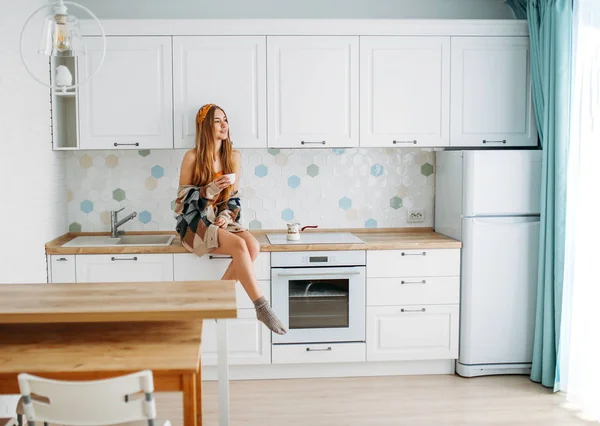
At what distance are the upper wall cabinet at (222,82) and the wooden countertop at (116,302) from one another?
156 centimetres

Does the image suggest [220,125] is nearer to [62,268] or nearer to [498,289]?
[62,268]

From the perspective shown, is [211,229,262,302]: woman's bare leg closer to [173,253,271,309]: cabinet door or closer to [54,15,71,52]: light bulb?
[173,253,271,309]: cabinet door

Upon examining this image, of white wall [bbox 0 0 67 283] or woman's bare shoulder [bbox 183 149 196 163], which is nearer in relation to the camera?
white wall [bbox 0 0 67 283]

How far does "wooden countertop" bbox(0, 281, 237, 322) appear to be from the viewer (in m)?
2.39

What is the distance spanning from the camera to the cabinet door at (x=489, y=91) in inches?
169

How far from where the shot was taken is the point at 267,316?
149 inches

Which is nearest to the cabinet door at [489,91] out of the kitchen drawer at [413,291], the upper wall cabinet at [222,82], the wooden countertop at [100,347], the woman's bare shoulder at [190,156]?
the kitchen drawer at [413,291]

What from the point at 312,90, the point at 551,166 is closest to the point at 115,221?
the point at 312,90

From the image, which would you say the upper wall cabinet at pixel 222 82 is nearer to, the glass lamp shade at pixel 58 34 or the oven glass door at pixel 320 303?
the oven glass door at pixel 320 303

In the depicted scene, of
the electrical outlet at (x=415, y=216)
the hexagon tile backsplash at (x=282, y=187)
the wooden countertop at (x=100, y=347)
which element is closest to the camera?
the wooden countertop at (x=100, y=347)

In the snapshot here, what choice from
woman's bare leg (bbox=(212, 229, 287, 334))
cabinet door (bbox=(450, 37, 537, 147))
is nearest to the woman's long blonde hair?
woman's bare leg (bbox=(212, 229, 287, 334))

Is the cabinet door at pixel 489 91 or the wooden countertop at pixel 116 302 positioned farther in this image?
the cabinet door at pixel 489 91

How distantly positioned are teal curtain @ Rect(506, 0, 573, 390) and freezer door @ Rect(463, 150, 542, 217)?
116 mm

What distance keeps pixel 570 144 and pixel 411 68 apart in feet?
3.60
